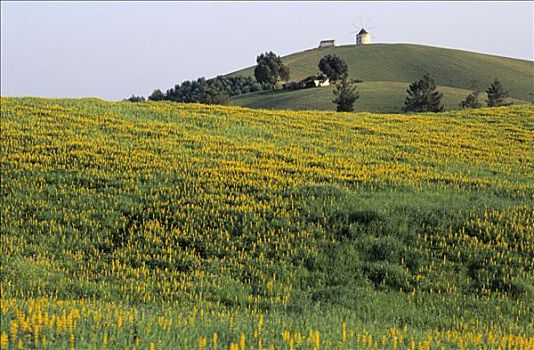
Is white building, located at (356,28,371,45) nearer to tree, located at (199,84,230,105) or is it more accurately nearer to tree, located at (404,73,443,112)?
tree, located at (404,73,443,112)

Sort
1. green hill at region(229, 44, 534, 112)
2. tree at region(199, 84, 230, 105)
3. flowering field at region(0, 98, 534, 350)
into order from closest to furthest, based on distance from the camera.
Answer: flowering field at region(0, 98, 534, 350)
tree at region(199, 84, 230, 105)
green hill at region(229, 44, 534, 112)

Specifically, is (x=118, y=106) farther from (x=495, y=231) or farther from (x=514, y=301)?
(x=514, y=301)

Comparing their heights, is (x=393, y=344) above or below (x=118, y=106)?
below

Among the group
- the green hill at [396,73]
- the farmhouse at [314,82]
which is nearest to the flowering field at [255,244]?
the green hill at [396,73]

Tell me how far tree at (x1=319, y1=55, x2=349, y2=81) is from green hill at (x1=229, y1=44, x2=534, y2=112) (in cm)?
455

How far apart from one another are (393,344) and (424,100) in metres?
69.2

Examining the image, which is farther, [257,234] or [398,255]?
[257,234]

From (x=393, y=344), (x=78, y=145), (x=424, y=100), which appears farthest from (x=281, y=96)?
(x=393, y=344)

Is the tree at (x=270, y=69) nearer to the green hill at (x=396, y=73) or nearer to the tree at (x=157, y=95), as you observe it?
the green hill at (x=396, y=73)

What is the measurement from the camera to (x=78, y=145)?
61.4 ft

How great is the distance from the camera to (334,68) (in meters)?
103

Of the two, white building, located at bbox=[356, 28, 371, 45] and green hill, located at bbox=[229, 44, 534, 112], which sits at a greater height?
white building, located at bbox=[356, 28, 371, 45]

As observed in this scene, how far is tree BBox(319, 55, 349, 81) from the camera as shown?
102062 millimetres

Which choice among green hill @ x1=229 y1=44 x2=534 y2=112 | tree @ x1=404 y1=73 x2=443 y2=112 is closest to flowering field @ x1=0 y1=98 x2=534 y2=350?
tree @ x1=404 y1=73 x2=443 y2=112
